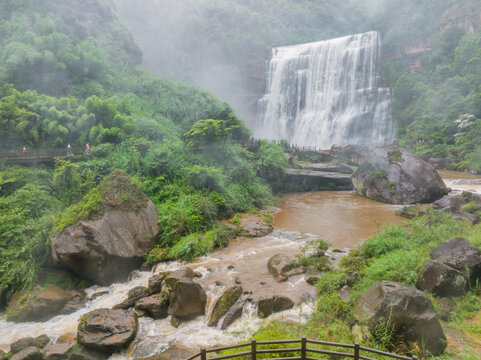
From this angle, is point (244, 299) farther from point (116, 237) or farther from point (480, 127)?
point (480, 127)

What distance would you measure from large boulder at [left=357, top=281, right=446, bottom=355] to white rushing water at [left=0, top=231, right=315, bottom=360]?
84.7 inches

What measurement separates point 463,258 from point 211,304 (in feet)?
21.9

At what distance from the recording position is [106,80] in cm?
2673

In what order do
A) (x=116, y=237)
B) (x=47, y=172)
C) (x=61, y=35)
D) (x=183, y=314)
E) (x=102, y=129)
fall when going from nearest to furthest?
(x=183, y=314) → (x=116, y=237) → (x=47, y=172) → (x=102, y=129) → (x=61, y=35)

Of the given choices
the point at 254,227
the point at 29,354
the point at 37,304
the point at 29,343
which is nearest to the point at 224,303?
the point at 29,354

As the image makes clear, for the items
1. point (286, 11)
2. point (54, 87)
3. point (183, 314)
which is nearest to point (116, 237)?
point (183, 314)

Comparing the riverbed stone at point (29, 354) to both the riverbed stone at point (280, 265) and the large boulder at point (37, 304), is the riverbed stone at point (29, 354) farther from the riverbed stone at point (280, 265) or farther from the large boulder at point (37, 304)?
the riverbed stone at point (280, 265)

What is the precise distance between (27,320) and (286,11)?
2783 inches

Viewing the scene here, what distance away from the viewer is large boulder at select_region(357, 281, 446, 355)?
5453 mm

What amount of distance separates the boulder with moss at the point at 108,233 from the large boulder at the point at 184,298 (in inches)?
134

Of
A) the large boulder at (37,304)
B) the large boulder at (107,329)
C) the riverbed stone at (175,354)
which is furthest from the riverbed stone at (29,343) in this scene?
the riverbed stone at (175,354)

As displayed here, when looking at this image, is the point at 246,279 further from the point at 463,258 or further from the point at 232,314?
the point at 463,258

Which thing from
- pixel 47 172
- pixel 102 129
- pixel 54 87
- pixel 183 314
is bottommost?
pixel 183 314

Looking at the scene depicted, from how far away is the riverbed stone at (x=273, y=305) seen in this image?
311 inches
